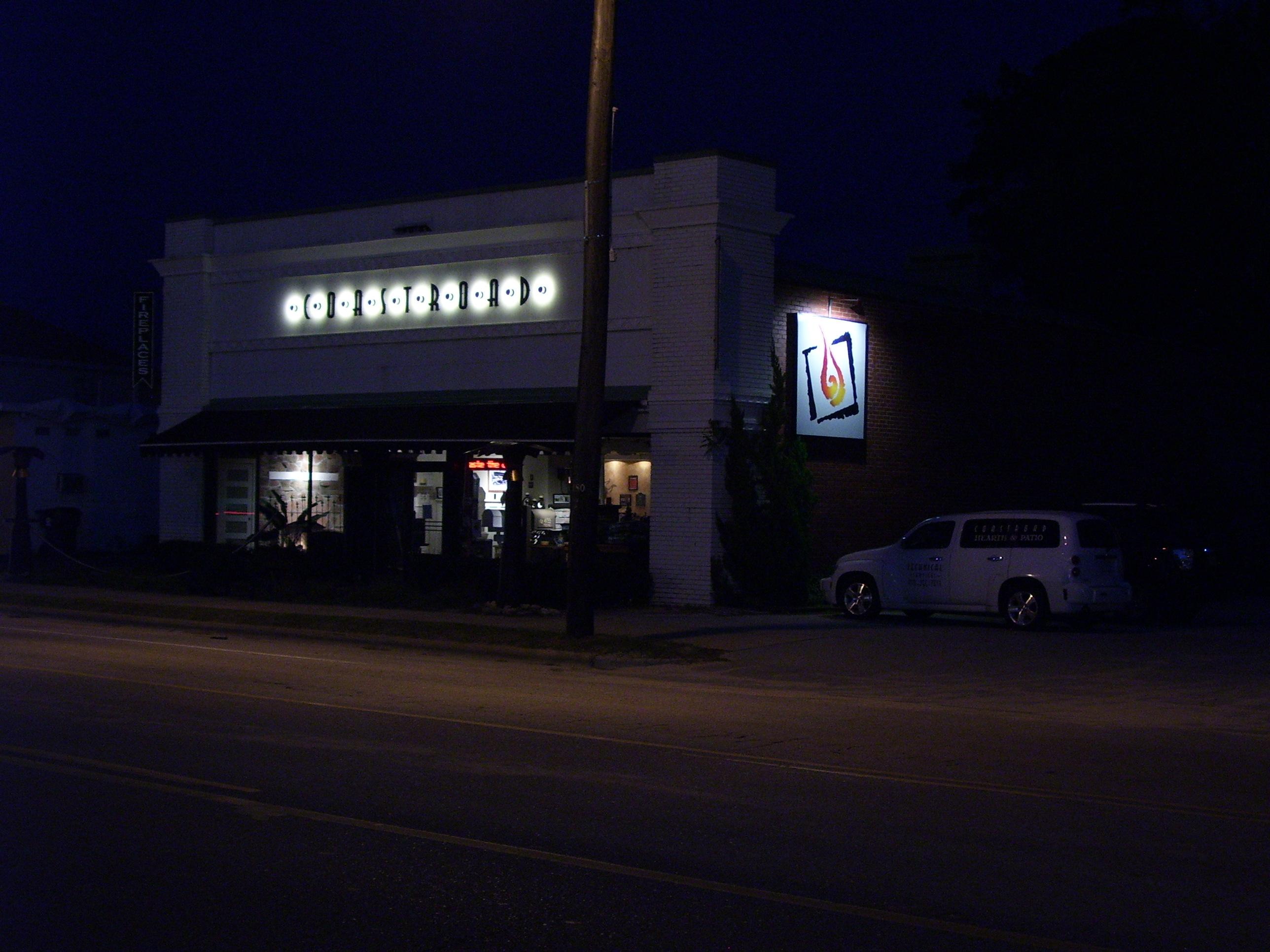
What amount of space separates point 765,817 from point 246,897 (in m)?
3.16

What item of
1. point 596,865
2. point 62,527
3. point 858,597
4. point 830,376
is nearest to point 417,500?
point 830,376

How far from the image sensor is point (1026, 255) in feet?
148

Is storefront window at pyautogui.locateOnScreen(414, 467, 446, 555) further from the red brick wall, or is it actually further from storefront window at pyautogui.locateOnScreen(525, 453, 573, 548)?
the red brick wall

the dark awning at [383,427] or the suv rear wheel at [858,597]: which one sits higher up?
the dark awning at [383,427]

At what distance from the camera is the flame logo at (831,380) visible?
25.5 meters

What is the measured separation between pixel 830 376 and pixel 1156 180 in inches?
692

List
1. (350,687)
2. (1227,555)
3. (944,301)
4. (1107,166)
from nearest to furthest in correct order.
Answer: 1. (350,687)
2. (1227,555)
3. (944,301)
4. (1107,166)

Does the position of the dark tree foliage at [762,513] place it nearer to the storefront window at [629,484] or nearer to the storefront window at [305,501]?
the storefront window at [629,484]

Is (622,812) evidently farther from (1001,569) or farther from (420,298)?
(420,298)


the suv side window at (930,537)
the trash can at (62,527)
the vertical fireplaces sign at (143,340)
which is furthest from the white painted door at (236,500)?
the suv side window at (930,537)

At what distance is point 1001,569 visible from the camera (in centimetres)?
2122

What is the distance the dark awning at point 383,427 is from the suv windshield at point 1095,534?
7547mm

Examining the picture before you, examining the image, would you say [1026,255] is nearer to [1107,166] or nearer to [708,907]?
[1107,166]

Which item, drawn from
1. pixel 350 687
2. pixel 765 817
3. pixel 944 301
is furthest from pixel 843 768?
pixel 944 301
